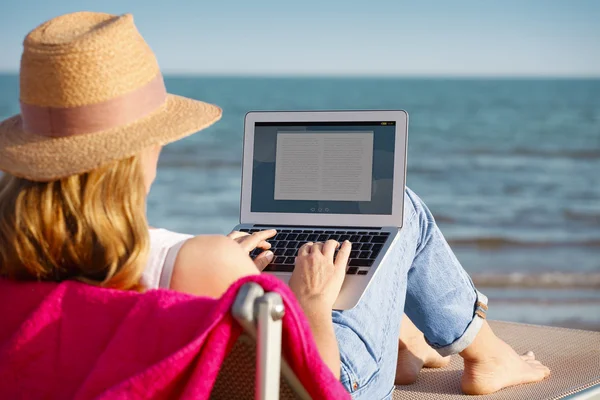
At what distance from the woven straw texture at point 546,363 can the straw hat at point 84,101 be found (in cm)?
174

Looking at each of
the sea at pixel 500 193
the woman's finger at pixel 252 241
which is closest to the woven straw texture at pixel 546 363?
the woman's finger at pixel 252 241

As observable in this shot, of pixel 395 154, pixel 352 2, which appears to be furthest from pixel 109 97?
pixel 352 2

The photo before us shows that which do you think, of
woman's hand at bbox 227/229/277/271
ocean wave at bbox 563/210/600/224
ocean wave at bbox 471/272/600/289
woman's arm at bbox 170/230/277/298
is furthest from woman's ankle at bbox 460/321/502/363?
ocean wave at bbox 563/210/600/224

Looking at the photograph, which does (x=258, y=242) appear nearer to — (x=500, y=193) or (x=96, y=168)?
(x=96, y=168)

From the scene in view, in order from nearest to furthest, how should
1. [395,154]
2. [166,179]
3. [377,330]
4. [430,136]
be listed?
[377,330] < [395,154] < [166,179] < [430,136]

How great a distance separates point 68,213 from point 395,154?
148 cm

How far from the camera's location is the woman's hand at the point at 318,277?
80.6 inches

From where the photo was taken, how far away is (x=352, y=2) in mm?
41531

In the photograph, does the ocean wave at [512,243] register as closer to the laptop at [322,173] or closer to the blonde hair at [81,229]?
the laptop at [322,173]

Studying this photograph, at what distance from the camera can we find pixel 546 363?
3531 mm

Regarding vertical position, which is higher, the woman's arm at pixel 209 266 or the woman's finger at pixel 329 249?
the woman's arm at pixel 209 266

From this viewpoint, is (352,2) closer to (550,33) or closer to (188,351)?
(550,33)

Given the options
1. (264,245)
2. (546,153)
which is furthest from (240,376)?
(546,153)

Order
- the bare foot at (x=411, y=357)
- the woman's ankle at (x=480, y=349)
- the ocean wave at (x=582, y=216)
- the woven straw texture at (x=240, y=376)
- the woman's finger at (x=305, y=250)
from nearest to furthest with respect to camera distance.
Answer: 1. the woven straw texture at (x=240, y=376)
2. the woman's finger at (x=305, y=250)
3. the woman's ankle at (x=480, y=349)
4. the bare foot at (x=411, y=357)
5. the ocean wave at (x=582, y=216)
